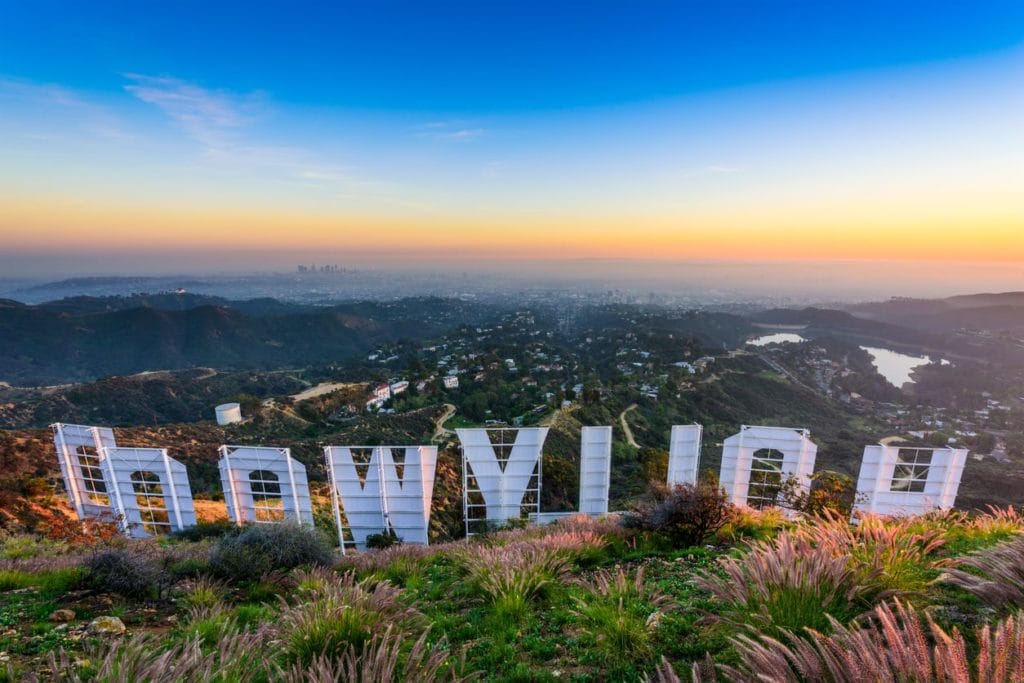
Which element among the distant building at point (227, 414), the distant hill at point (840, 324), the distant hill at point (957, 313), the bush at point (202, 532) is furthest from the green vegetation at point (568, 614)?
the distant hill at point (840, 324)

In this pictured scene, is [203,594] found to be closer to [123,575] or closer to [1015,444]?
[123,575]

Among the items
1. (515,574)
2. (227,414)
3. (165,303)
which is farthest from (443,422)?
(165,303)

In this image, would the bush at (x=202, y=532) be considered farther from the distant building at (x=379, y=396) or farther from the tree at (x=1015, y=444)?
the tree at (x=1015, y=444)

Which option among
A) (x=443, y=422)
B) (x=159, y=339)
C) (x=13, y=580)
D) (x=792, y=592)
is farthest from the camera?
(x=159, y=339)

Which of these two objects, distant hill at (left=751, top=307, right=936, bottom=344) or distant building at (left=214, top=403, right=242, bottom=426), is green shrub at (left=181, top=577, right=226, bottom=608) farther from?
distant hill at (left=751, top=307, right=936, bottom=344)

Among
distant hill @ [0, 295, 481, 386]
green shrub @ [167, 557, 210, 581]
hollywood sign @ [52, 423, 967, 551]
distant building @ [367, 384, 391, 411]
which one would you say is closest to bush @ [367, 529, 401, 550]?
hollywood sign @ [52, 423, 967, 551]

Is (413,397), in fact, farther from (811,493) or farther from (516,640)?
(516,640)
